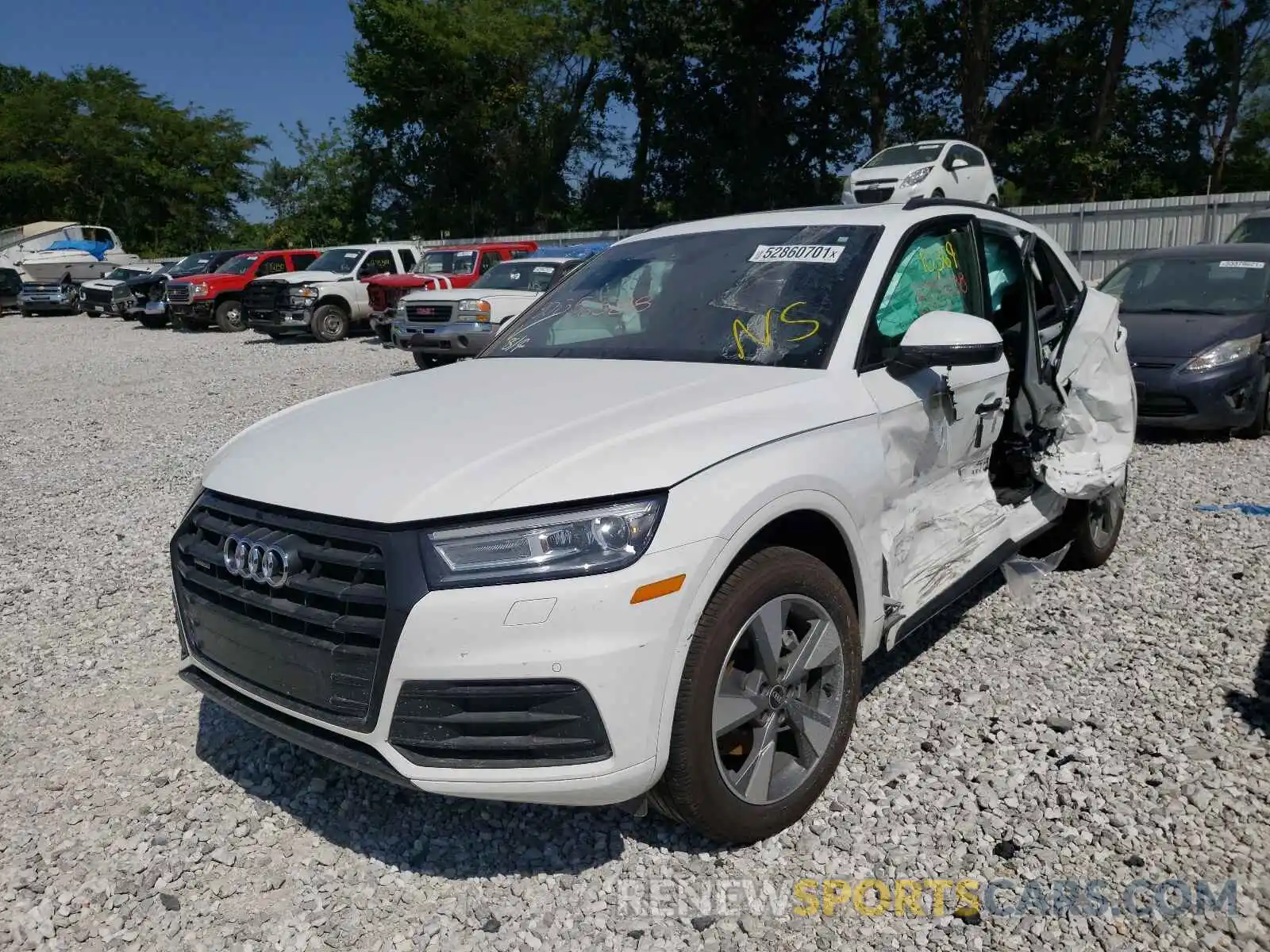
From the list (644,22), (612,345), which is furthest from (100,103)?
(612,345)

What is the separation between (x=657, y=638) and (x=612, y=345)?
1587 millimetres

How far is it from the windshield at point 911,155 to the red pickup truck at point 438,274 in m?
6.21

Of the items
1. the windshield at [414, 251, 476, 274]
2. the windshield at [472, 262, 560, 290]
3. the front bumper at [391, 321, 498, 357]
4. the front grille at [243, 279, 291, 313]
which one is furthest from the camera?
the front grille at [243, 279, 291, 313]

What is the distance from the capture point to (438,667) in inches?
89.6

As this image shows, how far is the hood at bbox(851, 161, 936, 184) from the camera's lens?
15414mm

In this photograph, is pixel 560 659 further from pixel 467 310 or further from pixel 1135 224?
pixel 1135 224


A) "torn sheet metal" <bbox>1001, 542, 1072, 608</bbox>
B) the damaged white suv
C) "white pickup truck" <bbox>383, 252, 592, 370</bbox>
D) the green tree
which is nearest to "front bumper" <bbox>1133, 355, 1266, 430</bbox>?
"torn sheet metal" <bbox>1001, 542, 1072, 608</bbox>

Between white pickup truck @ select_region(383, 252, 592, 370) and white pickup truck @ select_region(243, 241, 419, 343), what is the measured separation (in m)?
4.45

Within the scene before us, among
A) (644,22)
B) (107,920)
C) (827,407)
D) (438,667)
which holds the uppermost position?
(644,22)

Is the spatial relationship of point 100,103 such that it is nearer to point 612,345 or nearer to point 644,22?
point 644,22

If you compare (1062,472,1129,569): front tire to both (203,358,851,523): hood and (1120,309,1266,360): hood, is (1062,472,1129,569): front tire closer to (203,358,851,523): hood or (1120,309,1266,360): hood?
(203,358,851,523): hood

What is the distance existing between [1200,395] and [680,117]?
29.8 m

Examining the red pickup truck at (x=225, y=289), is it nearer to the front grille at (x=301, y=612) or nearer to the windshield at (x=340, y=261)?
the windshield at (x=340, y=261)

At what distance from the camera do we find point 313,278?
1859 centimetres
